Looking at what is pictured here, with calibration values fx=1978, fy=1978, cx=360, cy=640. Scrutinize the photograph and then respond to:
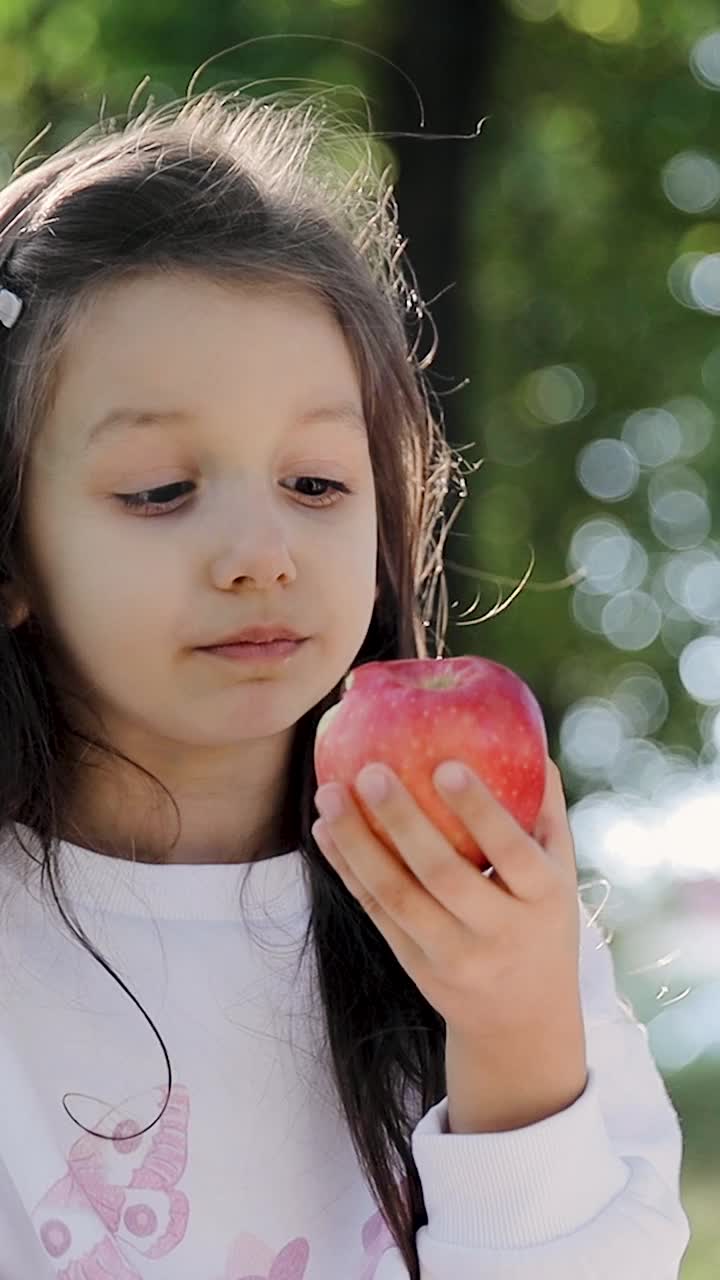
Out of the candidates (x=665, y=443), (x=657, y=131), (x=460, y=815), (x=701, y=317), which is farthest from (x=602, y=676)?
(x=460, y=815)

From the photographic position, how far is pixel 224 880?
2086 mm

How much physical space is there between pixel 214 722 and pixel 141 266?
489 mm

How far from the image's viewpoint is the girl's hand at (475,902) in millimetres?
1623

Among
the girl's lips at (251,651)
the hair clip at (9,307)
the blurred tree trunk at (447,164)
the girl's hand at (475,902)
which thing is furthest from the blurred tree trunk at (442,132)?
the girl's hand at (475,902)

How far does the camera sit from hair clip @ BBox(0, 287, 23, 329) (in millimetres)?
2174

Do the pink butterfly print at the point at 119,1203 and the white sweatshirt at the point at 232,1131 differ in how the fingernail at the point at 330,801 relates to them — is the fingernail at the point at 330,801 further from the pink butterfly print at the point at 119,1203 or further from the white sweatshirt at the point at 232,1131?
the pink butterfly print at the point at 119,1203

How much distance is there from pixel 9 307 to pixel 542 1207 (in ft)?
3.65

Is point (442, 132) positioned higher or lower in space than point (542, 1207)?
higher

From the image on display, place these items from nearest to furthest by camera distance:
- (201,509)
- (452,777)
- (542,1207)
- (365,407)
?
(452,777) → (542,1207) → (201,509) → (365,407)

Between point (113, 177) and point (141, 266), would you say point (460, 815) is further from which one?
point (113, 177)

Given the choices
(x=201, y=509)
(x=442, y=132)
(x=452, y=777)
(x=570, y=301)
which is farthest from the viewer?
(x=570, y=301)

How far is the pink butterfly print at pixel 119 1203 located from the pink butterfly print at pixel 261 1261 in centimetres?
6

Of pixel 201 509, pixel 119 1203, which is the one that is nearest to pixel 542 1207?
pixel 119 1203

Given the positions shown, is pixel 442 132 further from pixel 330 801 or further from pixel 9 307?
pixel 330 801
